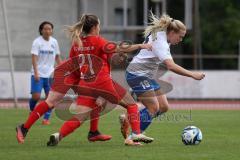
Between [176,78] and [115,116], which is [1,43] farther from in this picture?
[115,116]

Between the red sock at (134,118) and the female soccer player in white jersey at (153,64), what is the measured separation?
488 millimetres

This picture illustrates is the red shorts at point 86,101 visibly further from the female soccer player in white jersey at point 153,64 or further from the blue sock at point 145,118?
the blue sock at point 145,118

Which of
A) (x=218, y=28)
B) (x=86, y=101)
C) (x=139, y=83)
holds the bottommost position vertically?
(x=218, y=28)

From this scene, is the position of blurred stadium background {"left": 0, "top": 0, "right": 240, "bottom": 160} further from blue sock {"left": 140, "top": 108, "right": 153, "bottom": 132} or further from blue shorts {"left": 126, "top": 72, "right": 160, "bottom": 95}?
Result: blue shorts {"left": 126, "top": 72, "right": 160, "bottom": 95}

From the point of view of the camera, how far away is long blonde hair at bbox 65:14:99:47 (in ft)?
37.2

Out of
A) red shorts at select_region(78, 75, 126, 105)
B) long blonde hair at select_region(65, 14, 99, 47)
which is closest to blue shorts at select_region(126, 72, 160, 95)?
red shorts at select_region(78, 75, 126, 105)

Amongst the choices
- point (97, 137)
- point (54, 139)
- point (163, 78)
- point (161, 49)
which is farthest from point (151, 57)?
point (163, 78)

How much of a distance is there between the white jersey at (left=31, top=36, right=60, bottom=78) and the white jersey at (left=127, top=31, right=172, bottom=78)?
553cm

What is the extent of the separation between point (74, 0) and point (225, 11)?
45.9 feet

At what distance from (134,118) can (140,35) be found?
27818 mm

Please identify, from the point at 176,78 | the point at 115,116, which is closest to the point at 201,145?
the point at 115,116

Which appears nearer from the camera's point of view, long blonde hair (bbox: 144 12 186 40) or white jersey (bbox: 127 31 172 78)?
white jersey (bbox: 127 31 172 78)

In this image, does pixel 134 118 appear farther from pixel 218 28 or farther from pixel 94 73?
pixel 218 28

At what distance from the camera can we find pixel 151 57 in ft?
39.2
